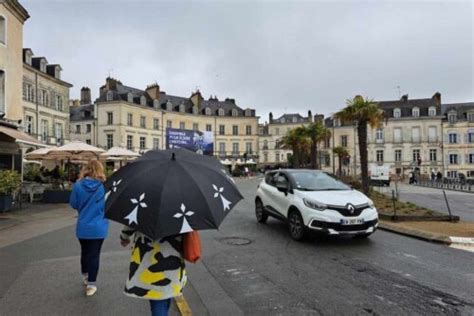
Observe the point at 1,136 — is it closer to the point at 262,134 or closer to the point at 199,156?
the point at 199,156

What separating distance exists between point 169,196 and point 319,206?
18.2 ft

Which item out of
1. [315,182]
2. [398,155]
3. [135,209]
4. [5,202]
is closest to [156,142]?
[398,155]

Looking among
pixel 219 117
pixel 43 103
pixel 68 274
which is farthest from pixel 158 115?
pixel 68 274

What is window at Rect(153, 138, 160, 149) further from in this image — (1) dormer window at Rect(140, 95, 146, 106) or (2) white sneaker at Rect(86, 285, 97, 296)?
(2) white sneaker at Rect(86, 285, 97, 296)

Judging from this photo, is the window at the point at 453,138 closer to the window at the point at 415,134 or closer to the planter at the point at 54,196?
the window at the point at 415,134

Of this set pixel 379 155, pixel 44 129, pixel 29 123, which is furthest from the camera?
pixel 379 155

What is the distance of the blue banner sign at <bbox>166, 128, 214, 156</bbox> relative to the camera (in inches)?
1619

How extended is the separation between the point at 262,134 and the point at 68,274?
81690 millimetres

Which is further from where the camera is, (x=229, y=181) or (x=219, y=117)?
(x=219, y=117)

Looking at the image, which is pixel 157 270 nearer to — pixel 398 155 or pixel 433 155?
pixel 398 155

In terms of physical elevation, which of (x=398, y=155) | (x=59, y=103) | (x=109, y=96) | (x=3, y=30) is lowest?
(x=398, y=155)

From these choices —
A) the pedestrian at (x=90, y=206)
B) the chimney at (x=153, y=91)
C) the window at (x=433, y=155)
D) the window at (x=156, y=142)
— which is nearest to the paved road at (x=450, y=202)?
the pedestrian at (x=90, y=206)

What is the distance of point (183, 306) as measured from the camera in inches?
170

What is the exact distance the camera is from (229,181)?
3.07 metres
